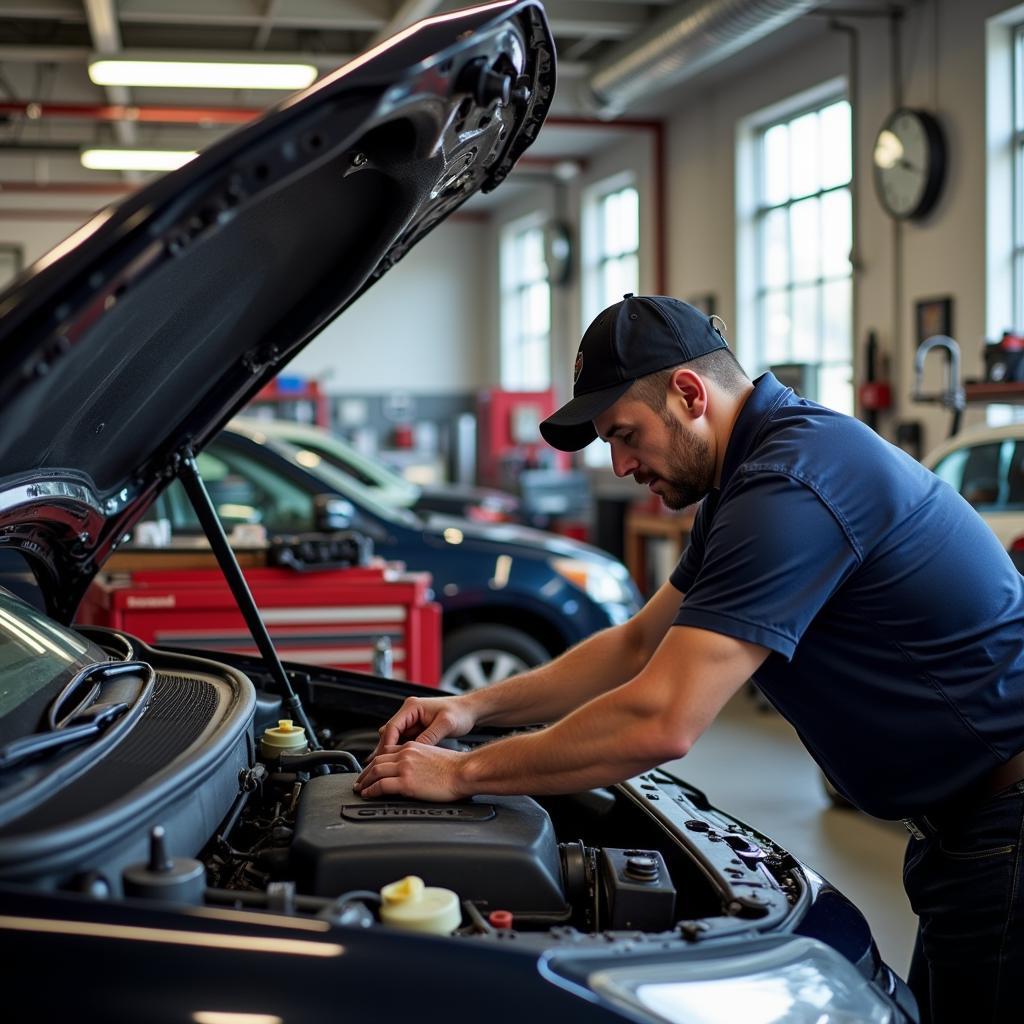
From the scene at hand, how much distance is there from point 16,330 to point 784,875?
1208 millimetres

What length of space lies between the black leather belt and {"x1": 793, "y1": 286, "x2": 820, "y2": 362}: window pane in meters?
7.86

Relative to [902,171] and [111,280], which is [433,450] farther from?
[111,280]

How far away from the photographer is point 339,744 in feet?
7.89

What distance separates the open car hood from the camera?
52.7 inches

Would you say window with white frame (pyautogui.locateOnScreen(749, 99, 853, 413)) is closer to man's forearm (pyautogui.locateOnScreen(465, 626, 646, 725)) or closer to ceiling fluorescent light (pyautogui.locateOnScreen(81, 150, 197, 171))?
ceiling fluorescent light (pyautogui.locateOnScreen(81, 150, 197, 171))

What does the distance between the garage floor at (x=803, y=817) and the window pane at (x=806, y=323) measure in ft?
12.6

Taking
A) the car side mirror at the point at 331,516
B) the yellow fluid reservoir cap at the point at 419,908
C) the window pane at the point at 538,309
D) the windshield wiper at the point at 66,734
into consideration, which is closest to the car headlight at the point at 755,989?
the yellow fluid reservoir cap at the point at 419,908

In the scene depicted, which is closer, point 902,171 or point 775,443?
point 775,443

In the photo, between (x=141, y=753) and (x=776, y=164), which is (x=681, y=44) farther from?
(x=141, y=753)

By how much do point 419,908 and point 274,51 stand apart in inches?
403

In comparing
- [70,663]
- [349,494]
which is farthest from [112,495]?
[349,494]

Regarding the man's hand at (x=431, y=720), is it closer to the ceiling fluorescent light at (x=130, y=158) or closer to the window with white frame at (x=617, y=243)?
the ceiling fluorescent light at (x=130, y=158)

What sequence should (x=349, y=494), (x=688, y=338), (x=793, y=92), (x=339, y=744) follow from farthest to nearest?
(x=793, y=92) < (x=349, y=494) < (x=339, y=744) < (x=688, y=338)

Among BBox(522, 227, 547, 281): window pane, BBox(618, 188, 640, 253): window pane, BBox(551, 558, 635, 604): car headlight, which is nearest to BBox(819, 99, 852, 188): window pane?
BBox(618, 188, 640, 253): window pane
